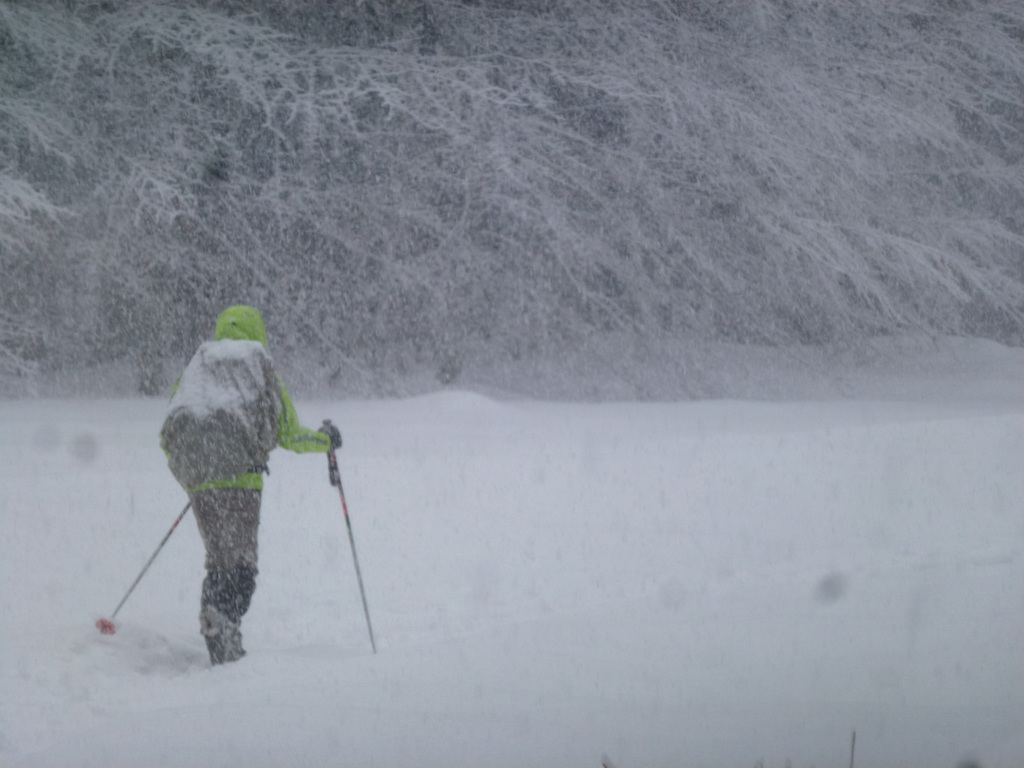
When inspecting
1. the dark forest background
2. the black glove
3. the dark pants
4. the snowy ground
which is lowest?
the snowy ground

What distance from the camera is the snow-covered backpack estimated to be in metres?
5.04

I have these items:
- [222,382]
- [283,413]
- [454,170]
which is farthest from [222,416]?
[454,170]

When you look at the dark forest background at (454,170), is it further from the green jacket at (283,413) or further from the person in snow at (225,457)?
the person in snow at (225,457)

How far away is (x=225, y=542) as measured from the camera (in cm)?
510

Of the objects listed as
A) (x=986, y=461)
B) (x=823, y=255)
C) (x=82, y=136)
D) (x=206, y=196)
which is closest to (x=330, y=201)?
(x=206, y=196)

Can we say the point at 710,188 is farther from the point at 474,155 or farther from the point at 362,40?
the point at 362,40

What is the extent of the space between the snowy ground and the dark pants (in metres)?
0.30

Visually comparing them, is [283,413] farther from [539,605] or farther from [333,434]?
[539,605]

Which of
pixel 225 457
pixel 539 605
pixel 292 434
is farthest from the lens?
pixel 539 605

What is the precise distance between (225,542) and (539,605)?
73.1 inches

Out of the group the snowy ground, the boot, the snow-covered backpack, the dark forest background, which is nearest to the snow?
the snow-covered backpack

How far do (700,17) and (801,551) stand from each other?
335 inches

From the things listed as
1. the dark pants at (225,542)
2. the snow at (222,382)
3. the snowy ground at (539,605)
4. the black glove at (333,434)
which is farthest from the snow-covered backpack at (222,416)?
the snowy ground at (539,605)

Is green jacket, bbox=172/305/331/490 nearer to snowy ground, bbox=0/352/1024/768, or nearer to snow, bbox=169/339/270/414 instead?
snow, bbox=169/339/270/414
